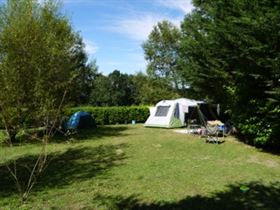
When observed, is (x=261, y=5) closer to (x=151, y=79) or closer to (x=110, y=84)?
(x=151, y=79)

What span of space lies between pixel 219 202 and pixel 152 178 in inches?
81.6

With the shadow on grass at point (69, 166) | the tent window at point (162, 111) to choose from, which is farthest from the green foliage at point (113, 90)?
the shadow on grass at point (69, 166)

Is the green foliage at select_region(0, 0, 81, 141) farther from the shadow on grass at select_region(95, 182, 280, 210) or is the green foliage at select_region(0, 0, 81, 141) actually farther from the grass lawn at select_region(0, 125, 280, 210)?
the shadow on grass at select_region(95, 182, 280, 210)

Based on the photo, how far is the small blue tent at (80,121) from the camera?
20.8 m

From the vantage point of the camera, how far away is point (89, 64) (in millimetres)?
28203

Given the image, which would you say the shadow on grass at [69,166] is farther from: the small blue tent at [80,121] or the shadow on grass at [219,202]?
the small blue tent at [80,121]

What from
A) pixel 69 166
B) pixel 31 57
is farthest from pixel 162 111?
pixel 69 166

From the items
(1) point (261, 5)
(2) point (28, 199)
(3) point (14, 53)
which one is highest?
(1) point (261, 5)

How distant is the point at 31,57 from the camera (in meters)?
13.1

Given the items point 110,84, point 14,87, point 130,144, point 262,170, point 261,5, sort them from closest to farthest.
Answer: point 262,170
point 261,5
point 14,87
point 130,144
point 110,84

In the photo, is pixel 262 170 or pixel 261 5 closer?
pixel 262 170

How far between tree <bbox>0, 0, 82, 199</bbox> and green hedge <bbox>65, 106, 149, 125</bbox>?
10154mm

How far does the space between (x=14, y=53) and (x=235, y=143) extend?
31.5 feet

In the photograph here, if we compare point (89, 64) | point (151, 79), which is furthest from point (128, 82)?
point (89, 64)
